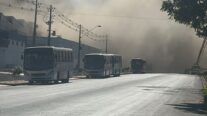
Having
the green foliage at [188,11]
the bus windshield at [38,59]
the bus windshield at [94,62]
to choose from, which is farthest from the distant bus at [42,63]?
the bus windshield at [94,62]

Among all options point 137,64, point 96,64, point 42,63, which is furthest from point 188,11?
point 137,64

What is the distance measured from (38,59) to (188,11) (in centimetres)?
1339

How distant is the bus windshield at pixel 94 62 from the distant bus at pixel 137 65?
47.2m

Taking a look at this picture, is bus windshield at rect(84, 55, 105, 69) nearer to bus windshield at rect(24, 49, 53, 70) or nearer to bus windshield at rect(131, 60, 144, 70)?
bus windshield at rect(24, 49, 53, 70)

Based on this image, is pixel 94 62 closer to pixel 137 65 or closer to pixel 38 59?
pixel 38 59

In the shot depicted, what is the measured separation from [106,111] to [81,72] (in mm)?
73188

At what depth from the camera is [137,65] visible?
118 m

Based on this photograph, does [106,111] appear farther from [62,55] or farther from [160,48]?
[160,48]

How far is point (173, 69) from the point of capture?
154125 mm

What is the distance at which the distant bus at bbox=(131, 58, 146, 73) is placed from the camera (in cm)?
11625

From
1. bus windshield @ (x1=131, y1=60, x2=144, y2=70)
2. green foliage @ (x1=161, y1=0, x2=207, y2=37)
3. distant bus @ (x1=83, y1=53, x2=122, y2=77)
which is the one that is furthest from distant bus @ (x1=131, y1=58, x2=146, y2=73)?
green foliage @ (x1=161, y1=0, x2=207, y2=37)

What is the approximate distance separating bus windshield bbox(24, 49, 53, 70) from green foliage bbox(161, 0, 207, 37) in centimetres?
1059

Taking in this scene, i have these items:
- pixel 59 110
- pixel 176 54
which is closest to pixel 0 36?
pixel 176 54

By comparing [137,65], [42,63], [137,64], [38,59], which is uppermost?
[137,64]
